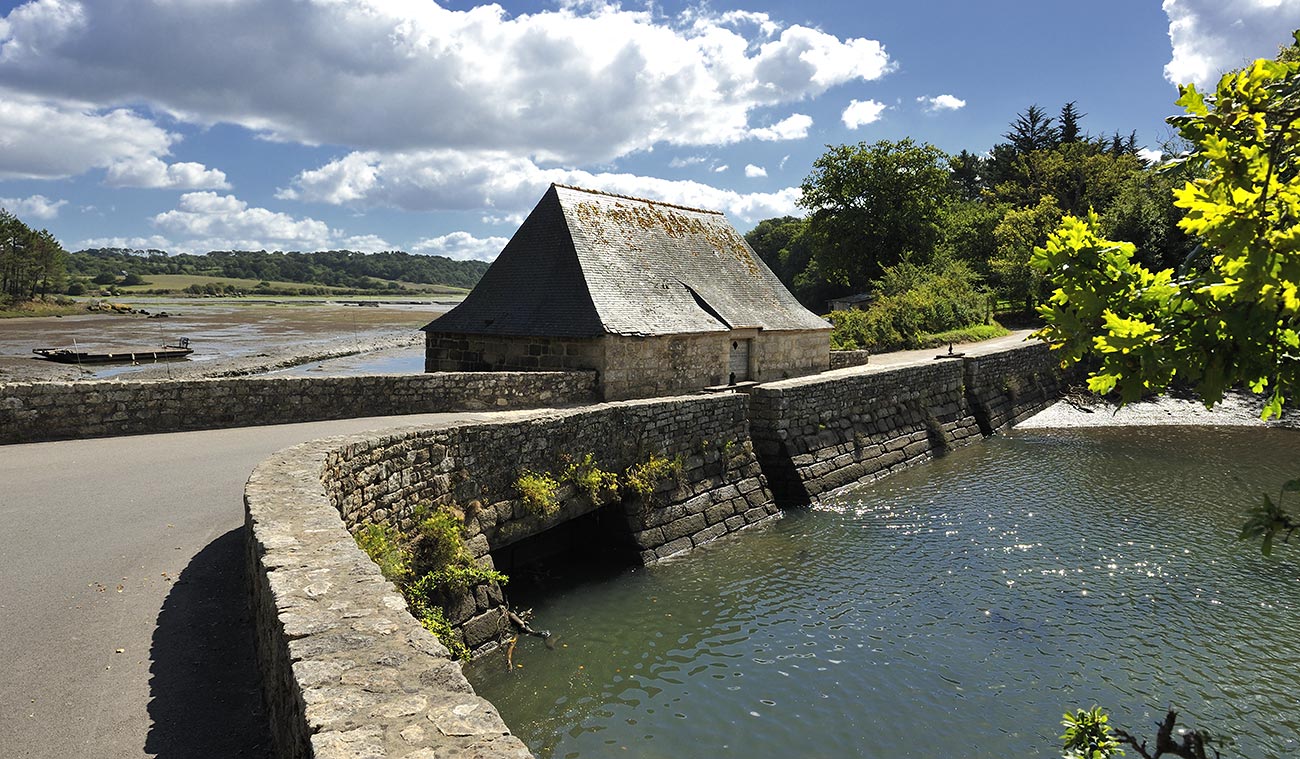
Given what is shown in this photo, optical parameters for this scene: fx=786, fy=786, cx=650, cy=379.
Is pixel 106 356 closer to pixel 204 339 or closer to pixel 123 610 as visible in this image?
pixel 204 339

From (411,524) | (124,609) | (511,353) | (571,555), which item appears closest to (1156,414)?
(511,353)

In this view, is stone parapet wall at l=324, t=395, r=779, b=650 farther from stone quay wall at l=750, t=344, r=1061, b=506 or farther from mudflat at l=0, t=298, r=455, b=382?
mudflat at l=0, t=298, r=455, b=382

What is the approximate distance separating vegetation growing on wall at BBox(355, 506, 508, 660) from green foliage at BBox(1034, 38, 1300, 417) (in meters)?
6.78

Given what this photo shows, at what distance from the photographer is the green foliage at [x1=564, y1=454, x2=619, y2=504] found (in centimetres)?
1175

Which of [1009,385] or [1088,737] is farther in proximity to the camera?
[1009,385]

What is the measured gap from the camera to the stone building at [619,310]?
17.9m

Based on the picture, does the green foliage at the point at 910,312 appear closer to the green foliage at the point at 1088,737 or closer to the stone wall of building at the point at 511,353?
the stone wall of building at the point at 511,353

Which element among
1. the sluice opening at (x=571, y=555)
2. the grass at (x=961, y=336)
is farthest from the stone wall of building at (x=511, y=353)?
the grass at (x=961, y=336)

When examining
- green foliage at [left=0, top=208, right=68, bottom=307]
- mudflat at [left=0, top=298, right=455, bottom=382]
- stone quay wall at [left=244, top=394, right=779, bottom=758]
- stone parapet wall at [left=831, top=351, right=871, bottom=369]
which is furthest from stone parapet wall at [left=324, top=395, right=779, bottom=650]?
green foliage at [left=0, top=208, right=68, bottom=307]

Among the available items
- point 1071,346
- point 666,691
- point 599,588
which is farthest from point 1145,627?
point 1071,346

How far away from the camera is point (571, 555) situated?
1288 cm

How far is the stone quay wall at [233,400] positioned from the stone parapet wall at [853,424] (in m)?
4.80

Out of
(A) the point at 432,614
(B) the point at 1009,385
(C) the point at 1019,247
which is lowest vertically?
(A) the point at 432,614

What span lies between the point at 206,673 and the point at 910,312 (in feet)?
109
